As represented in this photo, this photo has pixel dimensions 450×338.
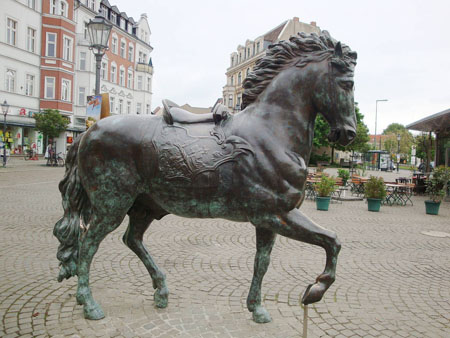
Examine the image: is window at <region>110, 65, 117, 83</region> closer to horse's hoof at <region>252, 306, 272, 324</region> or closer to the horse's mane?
the horse's mane

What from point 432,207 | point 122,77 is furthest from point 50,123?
point 432,207

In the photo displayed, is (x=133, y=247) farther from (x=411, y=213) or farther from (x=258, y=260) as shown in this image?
(x=411, y=213)

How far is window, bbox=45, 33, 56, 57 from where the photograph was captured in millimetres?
30656

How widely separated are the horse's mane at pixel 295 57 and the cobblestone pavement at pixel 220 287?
210 centimetres

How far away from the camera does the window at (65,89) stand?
31.8m

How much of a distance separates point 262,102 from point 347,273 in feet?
10.1

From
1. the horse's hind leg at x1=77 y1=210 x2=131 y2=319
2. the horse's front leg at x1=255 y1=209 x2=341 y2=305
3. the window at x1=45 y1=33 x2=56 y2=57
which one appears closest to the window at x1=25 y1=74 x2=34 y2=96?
the window at x1=45 y1=33 x2=56 y2=57

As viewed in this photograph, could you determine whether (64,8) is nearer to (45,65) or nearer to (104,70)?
(45,65)

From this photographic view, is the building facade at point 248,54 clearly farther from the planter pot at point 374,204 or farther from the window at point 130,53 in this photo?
the planter pot at point 374,204

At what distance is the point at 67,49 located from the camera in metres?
32.0

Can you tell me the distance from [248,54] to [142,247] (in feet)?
190

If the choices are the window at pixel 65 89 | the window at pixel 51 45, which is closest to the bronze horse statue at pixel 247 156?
the window at pixel 65 89

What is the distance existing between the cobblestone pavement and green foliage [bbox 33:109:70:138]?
18.6m

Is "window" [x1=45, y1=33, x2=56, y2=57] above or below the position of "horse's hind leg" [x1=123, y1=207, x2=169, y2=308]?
above
